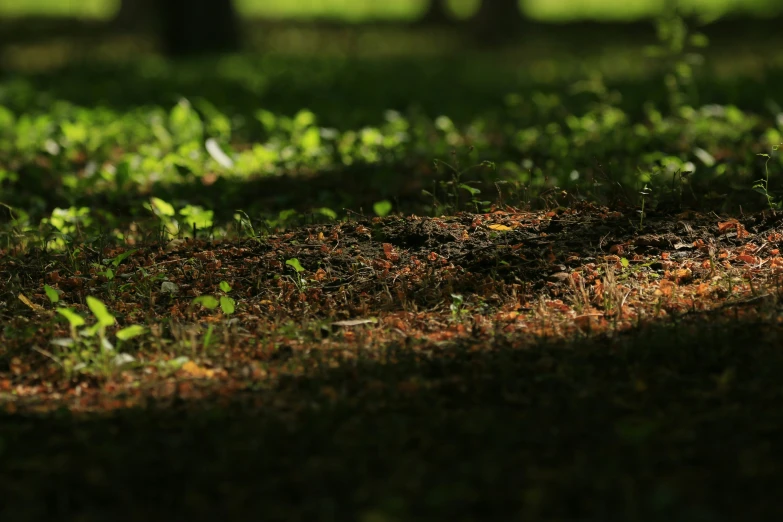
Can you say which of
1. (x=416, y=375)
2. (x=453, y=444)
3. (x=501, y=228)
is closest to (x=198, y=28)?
(x=501, y=228)

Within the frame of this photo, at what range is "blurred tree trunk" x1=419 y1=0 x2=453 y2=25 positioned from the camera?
23859mm

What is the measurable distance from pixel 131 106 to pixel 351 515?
7786mm

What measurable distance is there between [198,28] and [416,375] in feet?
44.1

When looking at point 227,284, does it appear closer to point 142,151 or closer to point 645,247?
point 645,247

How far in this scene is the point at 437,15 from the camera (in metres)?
23.9

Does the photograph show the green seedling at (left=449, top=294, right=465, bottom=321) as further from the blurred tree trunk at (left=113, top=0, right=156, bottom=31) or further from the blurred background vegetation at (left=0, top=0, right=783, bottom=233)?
the blurred tree trunk at (left=113, top=0, right=156, bottom=31)

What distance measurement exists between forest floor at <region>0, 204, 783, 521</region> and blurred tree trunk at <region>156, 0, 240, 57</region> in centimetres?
1158

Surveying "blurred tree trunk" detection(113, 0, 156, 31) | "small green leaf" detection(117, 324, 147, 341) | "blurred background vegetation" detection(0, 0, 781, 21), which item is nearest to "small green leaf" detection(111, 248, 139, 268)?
"small green leaf" detection(117, 324, 147, 341)

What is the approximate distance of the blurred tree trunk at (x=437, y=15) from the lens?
23859 millimetres

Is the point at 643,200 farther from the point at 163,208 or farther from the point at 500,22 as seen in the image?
the point at 500,22

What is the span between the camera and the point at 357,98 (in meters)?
10.3

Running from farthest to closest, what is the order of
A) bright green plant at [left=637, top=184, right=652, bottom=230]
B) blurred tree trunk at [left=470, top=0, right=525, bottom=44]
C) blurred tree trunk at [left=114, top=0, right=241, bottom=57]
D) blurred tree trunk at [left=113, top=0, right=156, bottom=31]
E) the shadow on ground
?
blurred tree trunk at [left=113, top=0, right=156, bottom=31] < blurred tree trunk at [left=470, top=0, right=525, bottom=44] < blurred tree trunk at [left=114, top=0, right=241, bottom=57] < bright green plant at [left=637, top=184, right=652, bottom=230] < the shadow on ground

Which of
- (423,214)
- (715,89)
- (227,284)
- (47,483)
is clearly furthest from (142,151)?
(715,89)

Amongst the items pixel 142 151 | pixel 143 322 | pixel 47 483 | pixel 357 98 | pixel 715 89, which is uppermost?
pixel 715 89
